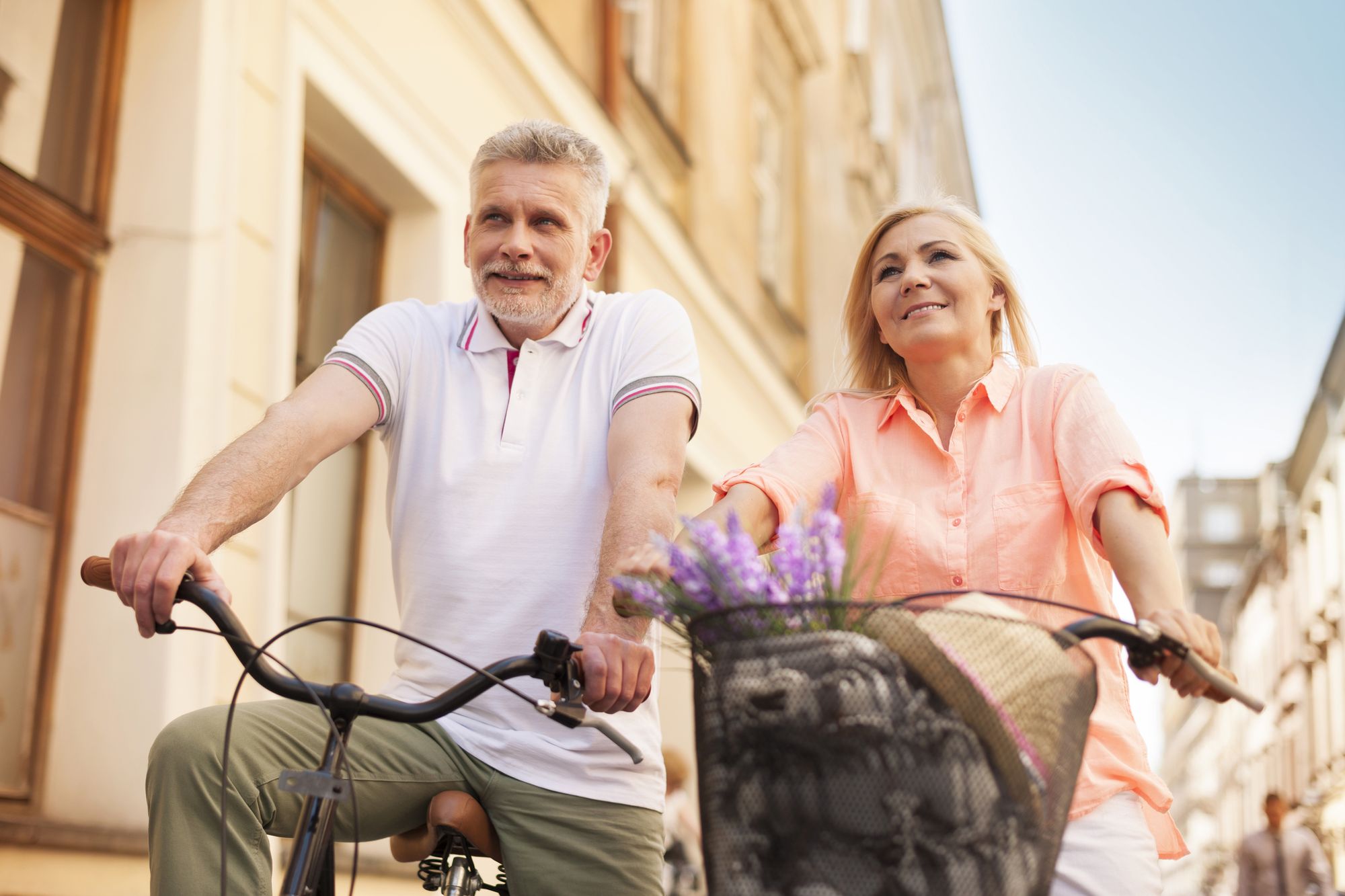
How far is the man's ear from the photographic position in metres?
3.14

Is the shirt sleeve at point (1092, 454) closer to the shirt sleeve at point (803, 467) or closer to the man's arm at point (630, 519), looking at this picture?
the shirt sleeve at point (803, 467)

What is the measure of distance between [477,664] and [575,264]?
2.67 ft

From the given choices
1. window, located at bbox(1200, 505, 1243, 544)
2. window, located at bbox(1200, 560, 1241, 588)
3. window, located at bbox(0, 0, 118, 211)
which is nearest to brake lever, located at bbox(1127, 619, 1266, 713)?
window, located at bbox(0, 0, 118, 211)

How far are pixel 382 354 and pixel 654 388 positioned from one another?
534mm

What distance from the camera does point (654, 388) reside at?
289cm

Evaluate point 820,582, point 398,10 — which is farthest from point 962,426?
point 398,10

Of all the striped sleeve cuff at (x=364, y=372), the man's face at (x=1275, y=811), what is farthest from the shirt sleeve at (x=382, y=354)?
the man's face at (x=1275, y=811)

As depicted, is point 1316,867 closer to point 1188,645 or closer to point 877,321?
point 877,321

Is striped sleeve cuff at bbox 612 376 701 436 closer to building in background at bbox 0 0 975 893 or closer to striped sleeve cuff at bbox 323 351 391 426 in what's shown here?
striped sleeve cuff at bbox 323 351 391 426

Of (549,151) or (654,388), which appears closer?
(654,388)

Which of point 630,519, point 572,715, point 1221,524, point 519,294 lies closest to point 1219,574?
point 1221,524

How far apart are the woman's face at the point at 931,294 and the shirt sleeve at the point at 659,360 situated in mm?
397

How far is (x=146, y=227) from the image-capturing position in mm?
5227

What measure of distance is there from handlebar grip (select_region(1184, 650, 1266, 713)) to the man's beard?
1458mm
